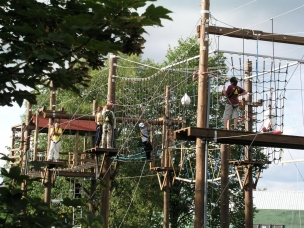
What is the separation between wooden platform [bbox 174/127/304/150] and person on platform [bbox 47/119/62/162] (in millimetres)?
7580

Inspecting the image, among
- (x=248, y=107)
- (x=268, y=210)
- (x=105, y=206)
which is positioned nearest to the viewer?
(x=105, y=206)

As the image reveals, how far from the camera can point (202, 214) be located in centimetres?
1288

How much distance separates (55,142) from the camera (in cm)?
1964

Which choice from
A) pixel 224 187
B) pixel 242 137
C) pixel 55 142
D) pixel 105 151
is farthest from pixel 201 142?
pixel 55 142

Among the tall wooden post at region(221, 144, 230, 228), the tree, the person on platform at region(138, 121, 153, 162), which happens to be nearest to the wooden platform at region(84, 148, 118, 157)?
the person on platform at region(138, 121, 153, 162)

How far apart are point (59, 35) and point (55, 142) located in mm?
16476

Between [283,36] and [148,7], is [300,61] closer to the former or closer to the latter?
[283,36]

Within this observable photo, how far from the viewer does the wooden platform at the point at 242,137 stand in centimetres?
1240

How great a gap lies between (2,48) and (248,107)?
15391 mm

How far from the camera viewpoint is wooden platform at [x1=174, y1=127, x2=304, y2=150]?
40.7 ft

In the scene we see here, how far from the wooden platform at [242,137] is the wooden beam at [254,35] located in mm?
2158

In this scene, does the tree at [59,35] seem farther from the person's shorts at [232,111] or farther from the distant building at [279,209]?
the distant building at [279,209]

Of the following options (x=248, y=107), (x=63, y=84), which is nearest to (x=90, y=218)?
(x=63, y=84)

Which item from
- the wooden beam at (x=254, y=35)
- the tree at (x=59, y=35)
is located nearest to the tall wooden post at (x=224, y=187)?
the wooden beam at (x=254, y=35)
